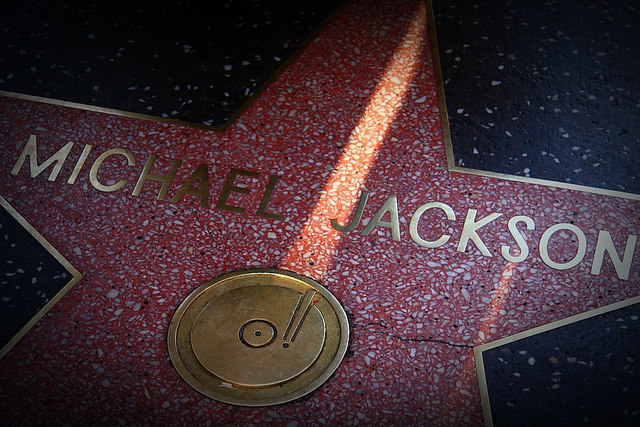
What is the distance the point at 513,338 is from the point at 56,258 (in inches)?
53.6

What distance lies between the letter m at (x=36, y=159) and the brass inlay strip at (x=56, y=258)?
0.13 m

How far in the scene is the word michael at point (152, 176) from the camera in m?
1.87

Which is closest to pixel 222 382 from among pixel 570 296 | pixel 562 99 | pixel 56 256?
pixel 56 256

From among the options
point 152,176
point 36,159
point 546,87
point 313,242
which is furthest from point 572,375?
point 36,159

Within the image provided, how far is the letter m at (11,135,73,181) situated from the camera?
1.92 metres

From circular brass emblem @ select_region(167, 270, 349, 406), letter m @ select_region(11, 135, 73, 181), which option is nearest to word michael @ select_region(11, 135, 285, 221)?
letter m @ select_region(11, 135, 73, 181)

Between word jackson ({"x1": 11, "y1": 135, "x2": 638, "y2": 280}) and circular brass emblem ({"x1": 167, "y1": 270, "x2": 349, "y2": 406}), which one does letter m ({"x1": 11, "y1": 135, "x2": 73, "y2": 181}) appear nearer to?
word jackson ({"x1": 11, "y1": 135, "x2": 638, "y2": 280})

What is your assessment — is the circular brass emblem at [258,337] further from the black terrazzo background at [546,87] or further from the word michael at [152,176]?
the black terrazzo background at [546,87]

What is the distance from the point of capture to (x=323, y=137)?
2.02 meters

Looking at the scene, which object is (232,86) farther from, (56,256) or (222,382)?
(222,382)

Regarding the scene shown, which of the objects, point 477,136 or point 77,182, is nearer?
point 77,182

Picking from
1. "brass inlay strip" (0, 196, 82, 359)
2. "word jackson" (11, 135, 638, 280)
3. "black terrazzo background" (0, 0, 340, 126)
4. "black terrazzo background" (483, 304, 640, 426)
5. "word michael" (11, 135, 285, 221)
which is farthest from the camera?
"black terrazzo background" (0, 0, 340, 126)

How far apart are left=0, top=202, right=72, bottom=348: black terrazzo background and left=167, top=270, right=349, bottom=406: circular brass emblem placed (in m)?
0.40

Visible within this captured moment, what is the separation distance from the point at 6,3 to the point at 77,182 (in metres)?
1.15
